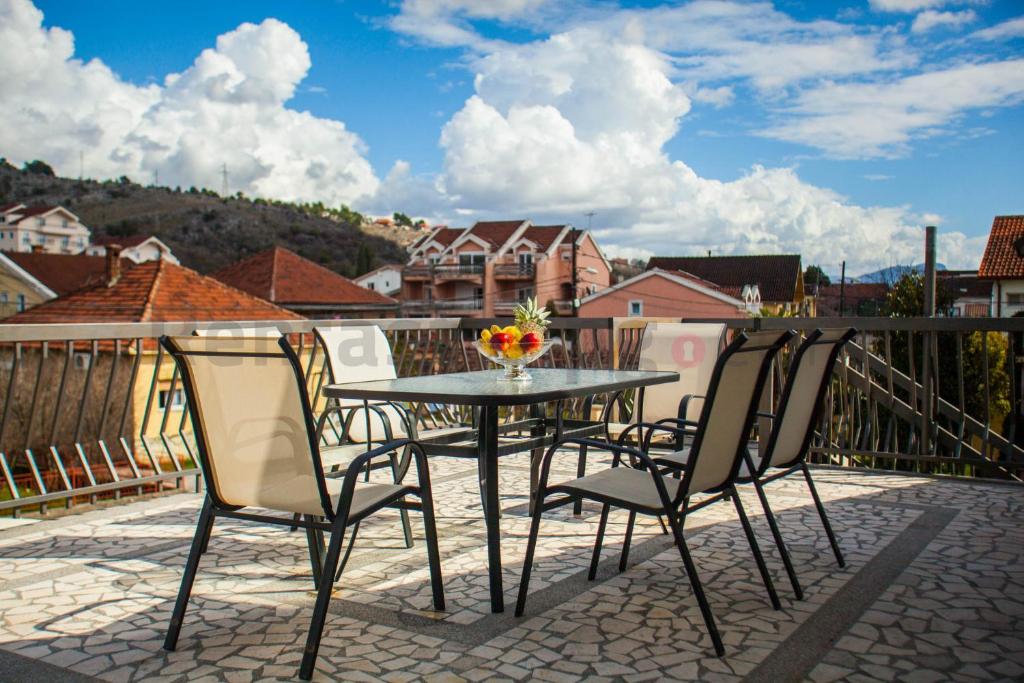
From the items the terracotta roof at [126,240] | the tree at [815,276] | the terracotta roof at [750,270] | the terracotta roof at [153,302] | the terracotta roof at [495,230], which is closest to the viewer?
the terracotta roof at [153,302]

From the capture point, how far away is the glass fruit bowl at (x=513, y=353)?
13.0 ft

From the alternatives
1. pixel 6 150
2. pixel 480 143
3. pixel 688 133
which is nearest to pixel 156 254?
pixel 6 150

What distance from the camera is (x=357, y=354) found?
455cm

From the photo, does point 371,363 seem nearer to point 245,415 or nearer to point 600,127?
point 245,415

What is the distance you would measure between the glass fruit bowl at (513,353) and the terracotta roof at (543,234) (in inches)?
1627

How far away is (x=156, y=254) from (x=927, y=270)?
59.1 meters

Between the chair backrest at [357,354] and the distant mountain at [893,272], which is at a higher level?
the distant mountain at [893,272]

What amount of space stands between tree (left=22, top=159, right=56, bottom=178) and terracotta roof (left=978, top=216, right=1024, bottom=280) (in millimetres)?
72534

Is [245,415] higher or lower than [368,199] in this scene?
lower

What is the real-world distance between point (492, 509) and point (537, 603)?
40cm

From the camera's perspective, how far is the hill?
65.2 metres

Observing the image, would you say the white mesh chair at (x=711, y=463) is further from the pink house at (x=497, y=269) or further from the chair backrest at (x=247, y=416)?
the pink house at (x=497, y=269)

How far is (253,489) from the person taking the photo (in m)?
2.76

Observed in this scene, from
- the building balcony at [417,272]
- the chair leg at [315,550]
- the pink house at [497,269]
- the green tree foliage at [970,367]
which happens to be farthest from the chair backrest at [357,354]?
the building balcony at [417,272]
